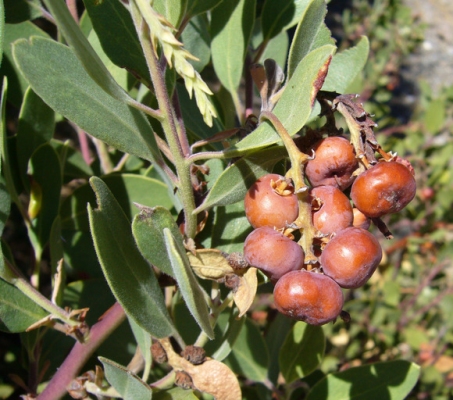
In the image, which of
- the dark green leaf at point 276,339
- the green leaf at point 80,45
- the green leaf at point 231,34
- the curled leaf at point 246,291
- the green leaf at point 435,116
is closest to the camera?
the green leaf at point 80,45

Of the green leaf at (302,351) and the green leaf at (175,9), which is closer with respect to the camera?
the green leaf at (175,9)

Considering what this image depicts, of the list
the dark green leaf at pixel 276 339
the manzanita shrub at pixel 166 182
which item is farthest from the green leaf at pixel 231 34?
the dark green leaf at pixel 276 339

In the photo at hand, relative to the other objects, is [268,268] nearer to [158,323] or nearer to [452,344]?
[158,323]

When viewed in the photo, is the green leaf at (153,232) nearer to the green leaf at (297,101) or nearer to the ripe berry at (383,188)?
the green leaf at (297,101)

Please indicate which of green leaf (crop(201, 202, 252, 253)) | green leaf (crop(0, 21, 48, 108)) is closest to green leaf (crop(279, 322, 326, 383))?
green leaf (crop(201, 202, 252, 253))

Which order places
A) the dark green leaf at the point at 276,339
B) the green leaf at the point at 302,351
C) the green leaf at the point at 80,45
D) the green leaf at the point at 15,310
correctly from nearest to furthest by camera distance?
the green leaf at the point at 80,45
the green leaf at the point at 15,310
the green leaf at the point at 302,351
the dark green leaf at the point at 276,339

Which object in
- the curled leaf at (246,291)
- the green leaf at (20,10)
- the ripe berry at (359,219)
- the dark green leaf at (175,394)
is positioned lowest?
the dark green leaf at (175,394)

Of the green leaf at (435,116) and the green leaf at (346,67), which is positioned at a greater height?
the green leaf at (346,67)
